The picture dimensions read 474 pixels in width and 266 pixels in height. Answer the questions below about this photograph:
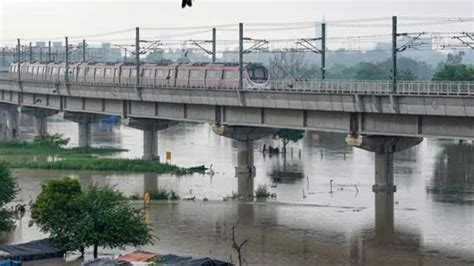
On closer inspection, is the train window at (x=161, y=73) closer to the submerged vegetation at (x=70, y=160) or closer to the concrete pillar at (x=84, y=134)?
the submerged vegetation at (x=70, y=160)

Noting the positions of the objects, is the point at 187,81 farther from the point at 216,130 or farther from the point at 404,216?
the point at 404,216

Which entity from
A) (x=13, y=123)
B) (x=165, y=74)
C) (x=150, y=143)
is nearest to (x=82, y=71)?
(x=150, y=143)

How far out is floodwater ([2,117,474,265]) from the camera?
40.9 meters

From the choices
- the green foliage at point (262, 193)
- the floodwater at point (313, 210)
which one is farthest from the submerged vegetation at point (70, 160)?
the green foliage at point (262, 193)

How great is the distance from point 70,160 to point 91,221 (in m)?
39.8

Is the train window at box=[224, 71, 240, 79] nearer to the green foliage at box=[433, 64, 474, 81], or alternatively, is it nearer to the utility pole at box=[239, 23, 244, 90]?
the utility pole at box=[239, 23, 244, 90]

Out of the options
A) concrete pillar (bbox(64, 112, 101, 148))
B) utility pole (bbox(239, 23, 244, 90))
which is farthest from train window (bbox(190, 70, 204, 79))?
concrete pillar (bbox(64, 112, 101, 148))

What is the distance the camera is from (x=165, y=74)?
2982 inches

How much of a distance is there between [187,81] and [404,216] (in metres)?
26.6

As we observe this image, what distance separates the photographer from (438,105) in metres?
Result: 48.0

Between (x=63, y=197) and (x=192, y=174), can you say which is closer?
(x=63, y=197)

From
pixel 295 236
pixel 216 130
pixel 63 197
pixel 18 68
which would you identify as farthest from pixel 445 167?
pixel 18 68

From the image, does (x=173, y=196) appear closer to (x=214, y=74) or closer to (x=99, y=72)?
(x=214, y=74)

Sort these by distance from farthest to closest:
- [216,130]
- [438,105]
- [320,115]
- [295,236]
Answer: [216,130] → [320,115] → [438,105] → [295,236]
